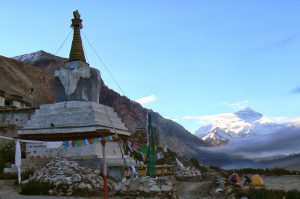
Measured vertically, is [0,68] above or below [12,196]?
above

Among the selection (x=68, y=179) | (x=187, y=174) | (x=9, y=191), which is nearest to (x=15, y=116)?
(x=187, y=174)

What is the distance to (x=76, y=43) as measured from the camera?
28.4 metres

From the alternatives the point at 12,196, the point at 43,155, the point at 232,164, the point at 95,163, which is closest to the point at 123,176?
the point at 95,163

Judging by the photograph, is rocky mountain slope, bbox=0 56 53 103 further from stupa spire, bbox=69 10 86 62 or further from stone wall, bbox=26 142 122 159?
stone wall, bbox=26 142 122 159

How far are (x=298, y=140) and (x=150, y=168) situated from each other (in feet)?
55.0

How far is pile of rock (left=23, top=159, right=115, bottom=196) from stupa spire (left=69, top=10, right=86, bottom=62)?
10.2 meters

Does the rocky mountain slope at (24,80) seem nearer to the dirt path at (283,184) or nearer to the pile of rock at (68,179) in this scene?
the pile of rock at (68,179)

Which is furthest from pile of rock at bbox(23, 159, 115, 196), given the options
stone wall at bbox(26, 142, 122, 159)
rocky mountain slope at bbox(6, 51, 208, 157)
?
rocky mountain slope at bbox(6, 51, 208, 157)

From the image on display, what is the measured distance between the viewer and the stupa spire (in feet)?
91.6

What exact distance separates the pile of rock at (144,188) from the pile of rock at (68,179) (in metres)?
1.25

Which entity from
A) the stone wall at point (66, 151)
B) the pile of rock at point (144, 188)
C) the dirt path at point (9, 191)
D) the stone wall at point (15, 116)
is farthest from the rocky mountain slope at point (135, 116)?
the pile of rock at point (144, 188)

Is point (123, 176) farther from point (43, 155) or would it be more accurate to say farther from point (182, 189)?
point (43, 155)

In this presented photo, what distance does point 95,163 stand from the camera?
74.3 ft

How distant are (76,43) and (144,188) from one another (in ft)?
48.0
